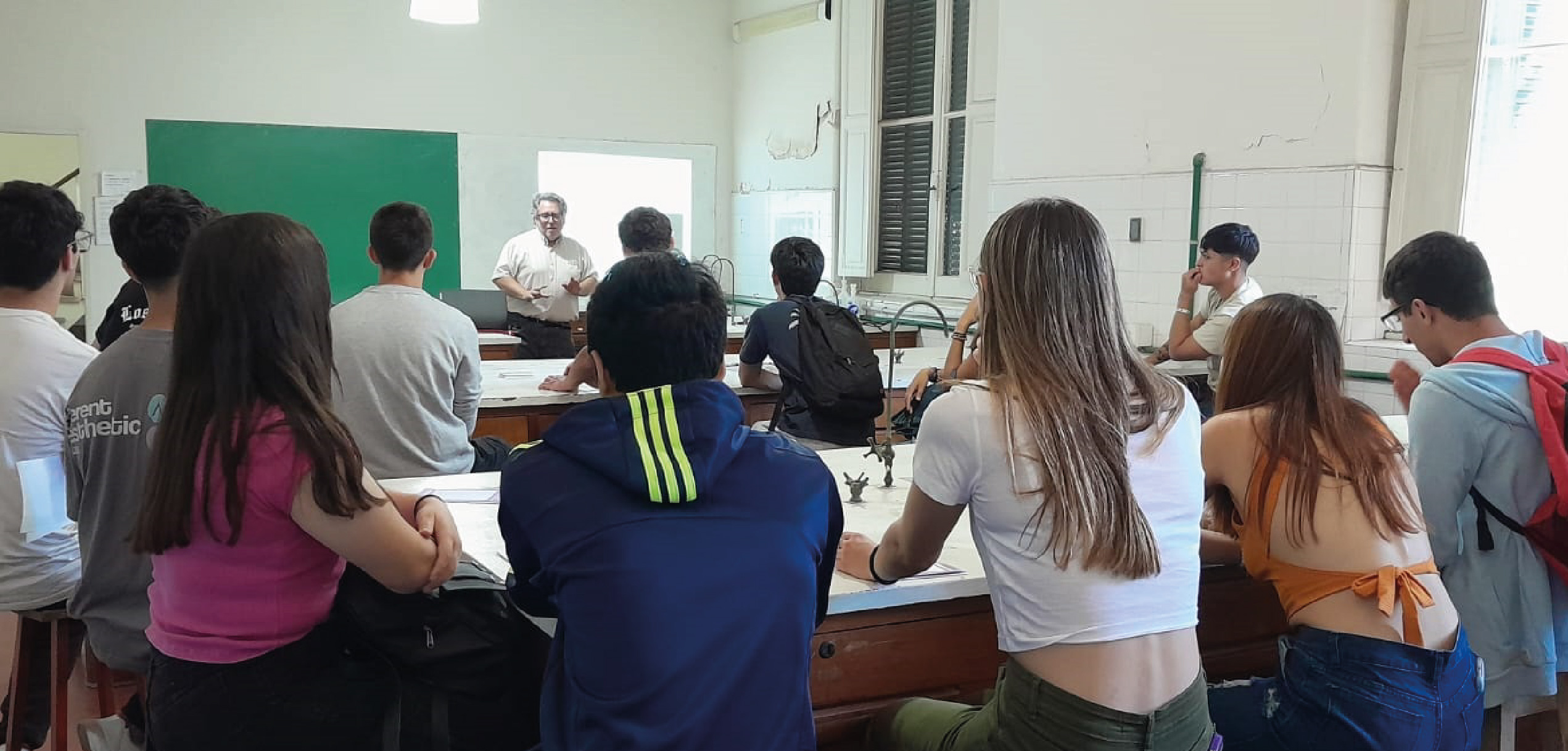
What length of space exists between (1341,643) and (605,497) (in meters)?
1.20

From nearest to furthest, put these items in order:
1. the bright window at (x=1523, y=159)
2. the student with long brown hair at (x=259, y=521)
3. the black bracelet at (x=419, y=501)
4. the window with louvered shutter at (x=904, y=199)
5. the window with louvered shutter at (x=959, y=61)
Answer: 1. the student with long brown hair at (x=259, y=521)
2. the black bracelet at (x=419, y=501)
3. the bright window at (x=1523, y=159)
4. the window with louvered shutter at (x=959, y=61)
5. the window with louvered shutter at (x=904, y=199)

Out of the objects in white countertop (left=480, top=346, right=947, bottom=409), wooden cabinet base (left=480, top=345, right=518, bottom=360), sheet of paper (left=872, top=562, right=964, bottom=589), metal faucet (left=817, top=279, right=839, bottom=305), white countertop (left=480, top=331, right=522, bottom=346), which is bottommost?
wooden cabinet base (left=480, top=345, right=518, bottom=360)

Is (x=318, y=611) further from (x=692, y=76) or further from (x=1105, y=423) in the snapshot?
(x=692, y=76)

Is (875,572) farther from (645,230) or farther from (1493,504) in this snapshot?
(645,230)

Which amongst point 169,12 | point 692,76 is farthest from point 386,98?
point 692,76

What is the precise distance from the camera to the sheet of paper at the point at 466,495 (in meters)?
2.31

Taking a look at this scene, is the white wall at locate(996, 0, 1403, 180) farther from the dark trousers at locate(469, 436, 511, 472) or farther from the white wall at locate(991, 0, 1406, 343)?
the dark trousers at locate(469, 436, 511, 472)

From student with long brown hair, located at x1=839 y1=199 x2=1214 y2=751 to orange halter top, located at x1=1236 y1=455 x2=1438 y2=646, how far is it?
0.96ft

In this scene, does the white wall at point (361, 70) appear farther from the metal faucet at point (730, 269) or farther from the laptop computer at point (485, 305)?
the laptop computer at point (485, 305)

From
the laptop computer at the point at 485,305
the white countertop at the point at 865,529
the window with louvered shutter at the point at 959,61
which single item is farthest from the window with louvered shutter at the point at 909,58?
the white countertop at the point at 865,529

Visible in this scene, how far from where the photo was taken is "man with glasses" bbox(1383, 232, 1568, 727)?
6.97 ft

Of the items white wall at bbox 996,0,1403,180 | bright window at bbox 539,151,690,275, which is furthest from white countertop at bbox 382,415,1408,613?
bright window at bbox 539,151,690,275

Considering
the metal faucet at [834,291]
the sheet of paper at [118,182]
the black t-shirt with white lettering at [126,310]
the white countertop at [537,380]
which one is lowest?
the white countertop at [537,380]

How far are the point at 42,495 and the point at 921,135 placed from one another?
214 inches
